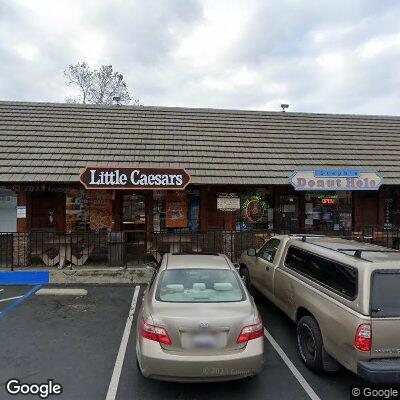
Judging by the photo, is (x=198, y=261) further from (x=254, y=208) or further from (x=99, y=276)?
(x=254, y=208)

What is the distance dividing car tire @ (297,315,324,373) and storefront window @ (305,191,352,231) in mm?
8953

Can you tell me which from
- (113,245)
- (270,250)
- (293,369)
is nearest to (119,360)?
(293,369)

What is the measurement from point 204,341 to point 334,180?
8.81 metres

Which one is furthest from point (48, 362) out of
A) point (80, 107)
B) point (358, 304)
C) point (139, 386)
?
point (80, 107)

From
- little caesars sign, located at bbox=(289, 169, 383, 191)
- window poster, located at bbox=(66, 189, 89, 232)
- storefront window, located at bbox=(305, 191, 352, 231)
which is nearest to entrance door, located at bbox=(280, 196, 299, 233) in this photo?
storefront window, located at bbox=(305, 191, 352, 231)

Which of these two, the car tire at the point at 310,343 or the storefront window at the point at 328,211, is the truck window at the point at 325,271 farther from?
the storefront window at the point at 328,211

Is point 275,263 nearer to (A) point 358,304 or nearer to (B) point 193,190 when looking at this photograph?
(A) point 358,304

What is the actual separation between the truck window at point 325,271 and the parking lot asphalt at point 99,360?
1251 mm

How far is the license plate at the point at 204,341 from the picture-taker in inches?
164

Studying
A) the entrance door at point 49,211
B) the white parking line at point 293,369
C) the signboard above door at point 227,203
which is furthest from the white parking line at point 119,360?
the entrance door at point 49,211

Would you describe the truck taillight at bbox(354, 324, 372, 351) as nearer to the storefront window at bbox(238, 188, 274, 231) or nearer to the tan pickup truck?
the tan pickup truck

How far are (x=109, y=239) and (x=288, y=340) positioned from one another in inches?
243

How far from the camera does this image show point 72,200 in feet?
42.0

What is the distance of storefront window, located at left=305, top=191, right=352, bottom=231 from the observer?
14039mm
